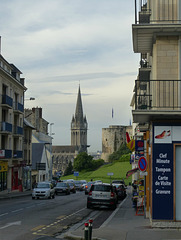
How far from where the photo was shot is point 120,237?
13.9m

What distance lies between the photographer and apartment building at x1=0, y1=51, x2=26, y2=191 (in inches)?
1890

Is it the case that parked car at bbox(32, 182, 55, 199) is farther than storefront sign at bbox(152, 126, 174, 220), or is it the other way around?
parked car at bbox(32, 182, 55, 199)

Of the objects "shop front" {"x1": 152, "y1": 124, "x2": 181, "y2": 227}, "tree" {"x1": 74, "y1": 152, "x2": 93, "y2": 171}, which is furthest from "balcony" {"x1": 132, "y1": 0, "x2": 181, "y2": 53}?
"tree" {"x1": 74, "y1": 152, "x2": 93, "y2": 171}

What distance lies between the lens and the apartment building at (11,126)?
1890 inches

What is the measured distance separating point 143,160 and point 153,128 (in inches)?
103

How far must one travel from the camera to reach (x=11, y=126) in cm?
5059

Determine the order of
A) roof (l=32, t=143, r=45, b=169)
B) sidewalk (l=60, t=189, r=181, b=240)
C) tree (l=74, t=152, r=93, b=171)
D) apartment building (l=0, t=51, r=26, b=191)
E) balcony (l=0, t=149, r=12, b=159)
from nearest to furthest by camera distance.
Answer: sidewalk (l=60, t=189, r=181, b=240)
balcony (l=0, t=149, r=12, b=159)
apartment building (l=0, t=51, r=26, b=191)
roof (l=32, t=143, r=45, b=169)
tree (l=74, t=152, r=93, b=171)

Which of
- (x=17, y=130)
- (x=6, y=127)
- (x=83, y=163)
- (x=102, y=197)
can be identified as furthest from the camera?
(x=83, y=163)

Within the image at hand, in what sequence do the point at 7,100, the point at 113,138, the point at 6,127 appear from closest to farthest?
the point at 6,127, the point at 7,100, the point at 113,138

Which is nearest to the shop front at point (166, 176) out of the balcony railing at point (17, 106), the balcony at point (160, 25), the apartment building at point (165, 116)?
the apartment building at point (165, 116)

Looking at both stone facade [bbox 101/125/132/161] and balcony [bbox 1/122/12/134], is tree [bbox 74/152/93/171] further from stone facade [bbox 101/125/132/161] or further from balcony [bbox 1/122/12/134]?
balcony [bbox 1/122/12/134]

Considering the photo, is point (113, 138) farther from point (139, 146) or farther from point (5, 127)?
point (139, 146)

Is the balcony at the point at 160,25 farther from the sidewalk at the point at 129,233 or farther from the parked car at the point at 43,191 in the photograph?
the parked car at the point at 43,191

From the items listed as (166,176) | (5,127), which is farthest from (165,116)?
(5,127)
